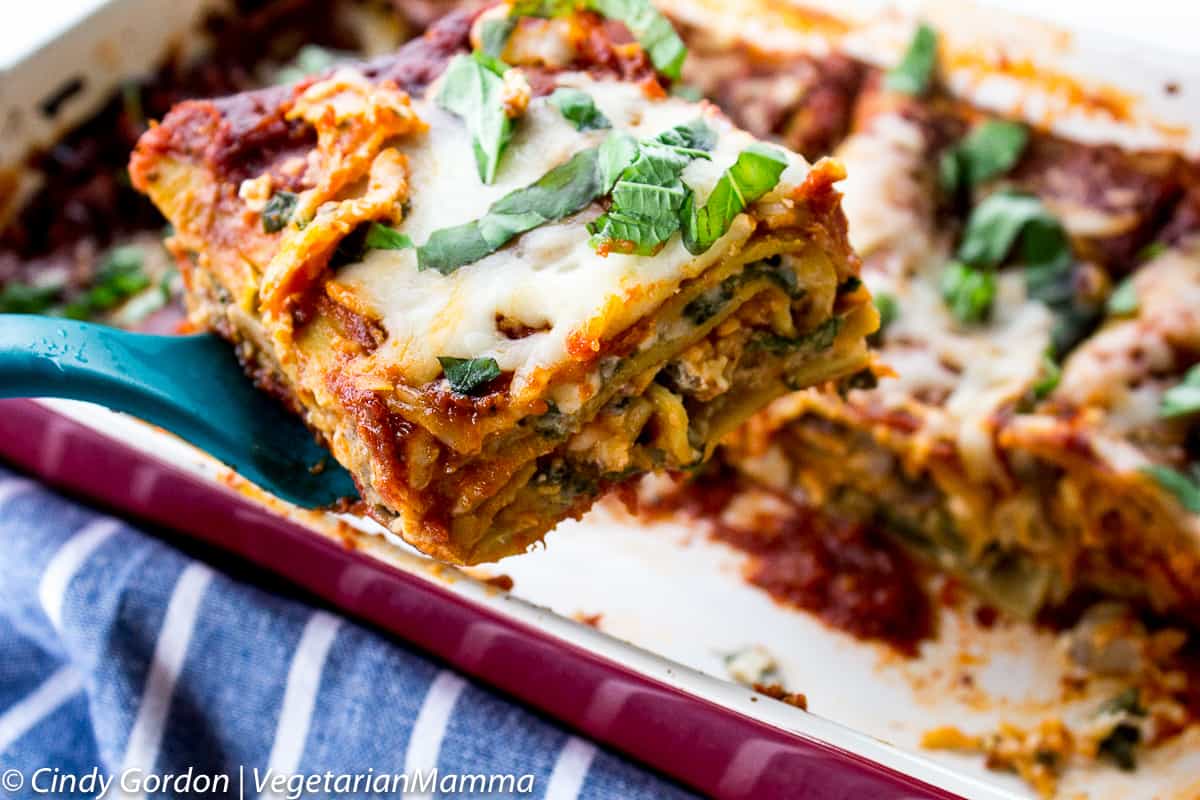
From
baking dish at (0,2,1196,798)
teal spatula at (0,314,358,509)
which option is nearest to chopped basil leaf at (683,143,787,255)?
baking dish at (0,2,1196,798)

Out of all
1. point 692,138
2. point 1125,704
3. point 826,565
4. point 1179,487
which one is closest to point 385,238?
point 692,138

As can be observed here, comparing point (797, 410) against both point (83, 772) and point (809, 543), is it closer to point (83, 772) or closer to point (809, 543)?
point (809, 543)

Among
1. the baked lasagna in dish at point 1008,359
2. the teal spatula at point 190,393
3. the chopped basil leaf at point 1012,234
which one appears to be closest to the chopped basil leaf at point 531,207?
the teal spatula at point 190,393

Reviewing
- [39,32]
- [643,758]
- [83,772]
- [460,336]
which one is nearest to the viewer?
[460,336]

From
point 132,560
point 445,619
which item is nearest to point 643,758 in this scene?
point 445,619

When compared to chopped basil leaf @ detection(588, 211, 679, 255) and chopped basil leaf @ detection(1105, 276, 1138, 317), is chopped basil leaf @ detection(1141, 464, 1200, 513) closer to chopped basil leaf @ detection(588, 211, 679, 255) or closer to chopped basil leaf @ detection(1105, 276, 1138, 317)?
chopped basil leaf @ detection(1105, 276, 1138, 317)

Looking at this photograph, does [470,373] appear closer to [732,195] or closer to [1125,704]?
[732,195]

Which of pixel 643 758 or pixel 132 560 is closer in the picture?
pixel 643 758
